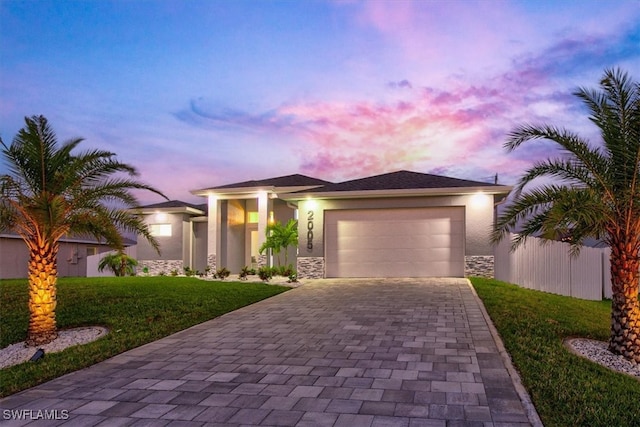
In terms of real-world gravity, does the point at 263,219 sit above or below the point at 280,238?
above

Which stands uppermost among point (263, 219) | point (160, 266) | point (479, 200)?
point (479, 200)

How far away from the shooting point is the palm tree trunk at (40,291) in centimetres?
783

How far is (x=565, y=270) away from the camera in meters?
13.6

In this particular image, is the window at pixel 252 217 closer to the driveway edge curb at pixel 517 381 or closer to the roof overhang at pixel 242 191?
the roof overhang at pixel 242 191

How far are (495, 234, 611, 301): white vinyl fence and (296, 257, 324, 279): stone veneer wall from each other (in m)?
7.01

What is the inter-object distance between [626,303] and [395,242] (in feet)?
33.6

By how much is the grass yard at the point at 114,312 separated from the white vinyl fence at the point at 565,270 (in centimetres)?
792

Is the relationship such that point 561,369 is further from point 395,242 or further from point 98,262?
point 98,262

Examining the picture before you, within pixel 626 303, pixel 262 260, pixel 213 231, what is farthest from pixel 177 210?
pixel 626 303

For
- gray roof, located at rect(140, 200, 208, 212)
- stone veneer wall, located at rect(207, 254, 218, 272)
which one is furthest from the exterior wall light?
gray roof, located at rect(140, 200, 208, 212)

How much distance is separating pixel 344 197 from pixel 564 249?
7.42m

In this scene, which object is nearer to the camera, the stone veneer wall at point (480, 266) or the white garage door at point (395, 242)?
the stone veneer wall at point (480, 266)

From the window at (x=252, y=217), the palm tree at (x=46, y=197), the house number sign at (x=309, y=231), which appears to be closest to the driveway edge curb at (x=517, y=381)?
the palm tree at (x=46, y=197)

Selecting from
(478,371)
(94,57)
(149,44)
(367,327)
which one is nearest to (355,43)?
(149,44)
